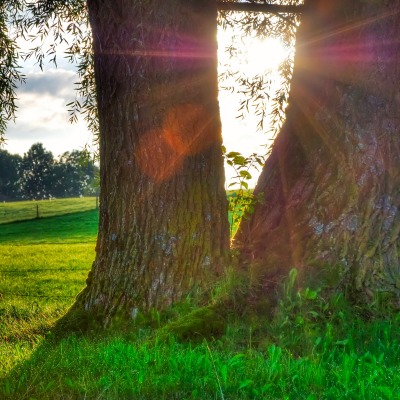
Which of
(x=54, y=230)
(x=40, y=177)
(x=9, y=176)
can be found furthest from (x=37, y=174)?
(x=54, y=230)

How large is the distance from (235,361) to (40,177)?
117 metres

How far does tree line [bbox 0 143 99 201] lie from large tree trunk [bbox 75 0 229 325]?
108372mm

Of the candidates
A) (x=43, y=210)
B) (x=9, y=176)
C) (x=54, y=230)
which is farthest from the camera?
Result: (x=9, y=176)

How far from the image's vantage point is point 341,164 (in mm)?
6113

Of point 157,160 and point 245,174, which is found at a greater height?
point 157,160

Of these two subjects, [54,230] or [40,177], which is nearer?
[54,230]

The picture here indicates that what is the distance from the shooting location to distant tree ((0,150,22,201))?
382ft

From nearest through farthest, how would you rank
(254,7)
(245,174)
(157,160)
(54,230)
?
(157,160) → (245,174) → (254,7) → (54,230)

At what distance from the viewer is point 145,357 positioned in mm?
4324

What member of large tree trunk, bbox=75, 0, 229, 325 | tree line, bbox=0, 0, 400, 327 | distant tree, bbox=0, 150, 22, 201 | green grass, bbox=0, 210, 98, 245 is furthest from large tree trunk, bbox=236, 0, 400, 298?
distant tree, bbox=0, 150, 22, 201

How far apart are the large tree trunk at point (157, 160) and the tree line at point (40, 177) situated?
4267 inches

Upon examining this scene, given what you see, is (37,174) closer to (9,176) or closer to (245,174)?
(9,176)

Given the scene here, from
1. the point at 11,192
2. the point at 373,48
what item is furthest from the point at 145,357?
the point at 11,192

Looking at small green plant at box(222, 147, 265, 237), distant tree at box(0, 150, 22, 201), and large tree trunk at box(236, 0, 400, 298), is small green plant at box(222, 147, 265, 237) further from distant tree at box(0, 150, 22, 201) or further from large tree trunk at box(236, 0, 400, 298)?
distant tree at box(0, 150, 22, 201)
